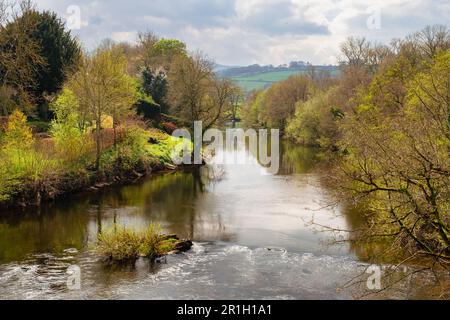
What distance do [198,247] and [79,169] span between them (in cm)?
1456

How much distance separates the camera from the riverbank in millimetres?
26141

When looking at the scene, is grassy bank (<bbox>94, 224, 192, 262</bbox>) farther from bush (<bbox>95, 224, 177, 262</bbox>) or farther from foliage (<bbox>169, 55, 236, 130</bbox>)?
foliage (<bbox>169, 55, 236, 130</bbox>)

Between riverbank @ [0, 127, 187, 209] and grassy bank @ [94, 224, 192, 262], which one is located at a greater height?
riverbank @ [0, 127, 187, 209]

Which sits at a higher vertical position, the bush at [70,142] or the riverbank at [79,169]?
the bush at [70,142]

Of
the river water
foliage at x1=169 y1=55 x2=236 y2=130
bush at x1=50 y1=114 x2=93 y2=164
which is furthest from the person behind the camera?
foliage at x1=169 y1=55 x2=236 y2=130

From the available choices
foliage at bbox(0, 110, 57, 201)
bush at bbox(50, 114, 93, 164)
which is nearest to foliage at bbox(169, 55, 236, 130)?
bush at bbox(50, 114, 93, 164)

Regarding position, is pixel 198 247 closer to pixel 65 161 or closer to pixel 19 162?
pixel 19 162

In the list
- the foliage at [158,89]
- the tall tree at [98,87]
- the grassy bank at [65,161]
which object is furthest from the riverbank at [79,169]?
the foliage at [158,89]

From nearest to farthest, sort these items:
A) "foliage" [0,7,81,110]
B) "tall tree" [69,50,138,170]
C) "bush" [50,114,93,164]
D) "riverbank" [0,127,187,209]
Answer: "riverbank" [0,127,187,209] < "bush" [50,114,93,164] < "tall tree" [69,50,138,170] < "foliage" [0,7,81,110]

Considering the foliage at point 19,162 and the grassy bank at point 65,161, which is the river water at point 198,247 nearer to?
the grassy bank at point 65,161

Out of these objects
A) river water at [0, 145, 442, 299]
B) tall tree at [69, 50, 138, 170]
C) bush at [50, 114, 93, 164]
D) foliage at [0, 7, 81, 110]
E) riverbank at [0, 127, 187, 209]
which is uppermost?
foliage at [0, 7, 81, 110]

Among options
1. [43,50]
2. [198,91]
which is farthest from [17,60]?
[198,91]

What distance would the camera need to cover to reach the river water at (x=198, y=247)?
1530 centimetres

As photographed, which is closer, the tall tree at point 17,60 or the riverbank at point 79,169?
the riverbank at point 79,169
